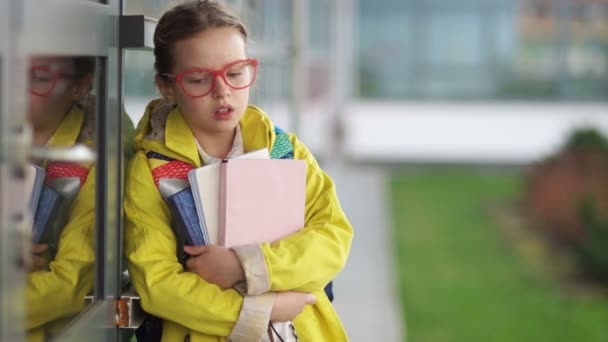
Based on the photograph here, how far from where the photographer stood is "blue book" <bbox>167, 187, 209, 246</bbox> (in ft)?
5.86

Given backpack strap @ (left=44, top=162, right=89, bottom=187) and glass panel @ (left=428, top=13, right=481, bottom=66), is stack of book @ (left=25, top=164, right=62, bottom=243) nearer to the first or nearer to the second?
backpack strap @ (left=44, top=162, right=89, bottom=187)

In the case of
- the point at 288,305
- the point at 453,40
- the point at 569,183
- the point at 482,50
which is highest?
the point at 453,40

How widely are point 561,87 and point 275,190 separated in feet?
49.6

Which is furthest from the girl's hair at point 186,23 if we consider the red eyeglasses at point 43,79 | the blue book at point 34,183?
the blue book at point 34,183

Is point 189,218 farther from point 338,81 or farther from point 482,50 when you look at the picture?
point 482,50

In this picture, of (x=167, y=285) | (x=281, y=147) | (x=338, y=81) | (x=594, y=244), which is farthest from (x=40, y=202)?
(x=338, y=81)

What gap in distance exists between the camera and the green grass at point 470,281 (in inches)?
318

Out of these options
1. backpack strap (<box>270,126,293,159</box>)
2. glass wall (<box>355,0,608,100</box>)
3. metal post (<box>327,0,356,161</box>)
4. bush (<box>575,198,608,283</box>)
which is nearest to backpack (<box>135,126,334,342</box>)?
backpack strap (<box>270,126,293,159</box>)

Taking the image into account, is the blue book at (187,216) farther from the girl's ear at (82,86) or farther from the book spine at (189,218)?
the girl's ear at (82,86)

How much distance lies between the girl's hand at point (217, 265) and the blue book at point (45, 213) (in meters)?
0.27

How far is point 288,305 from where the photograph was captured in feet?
5.93

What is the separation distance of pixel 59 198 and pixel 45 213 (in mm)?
61

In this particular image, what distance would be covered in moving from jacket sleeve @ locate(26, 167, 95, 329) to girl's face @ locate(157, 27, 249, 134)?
0.21 meters

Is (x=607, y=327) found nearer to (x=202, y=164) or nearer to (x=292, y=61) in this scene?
(x=292, y=61)
